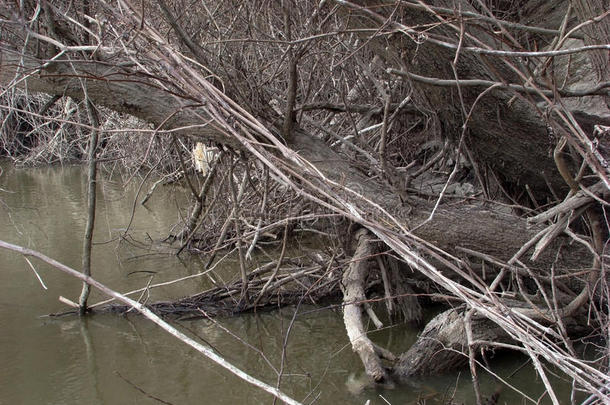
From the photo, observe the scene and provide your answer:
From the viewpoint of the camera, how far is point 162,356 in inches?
167

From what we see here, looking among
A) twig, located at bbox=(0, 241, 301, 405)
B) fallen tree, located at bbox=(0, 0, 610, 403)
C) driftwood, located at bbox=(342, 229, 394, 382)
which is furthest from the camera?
driftwood, located at bbox=(342, 229, 394, 382)

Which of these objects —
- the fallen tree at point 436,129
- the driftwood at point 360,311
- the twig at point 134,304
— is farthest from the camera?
the driftwood at point 360,311

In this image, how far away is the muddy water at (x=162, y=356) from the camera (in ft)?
12.2

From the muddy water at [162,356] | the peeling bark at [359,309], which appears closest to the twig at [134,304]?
the muddy water at [162,356]

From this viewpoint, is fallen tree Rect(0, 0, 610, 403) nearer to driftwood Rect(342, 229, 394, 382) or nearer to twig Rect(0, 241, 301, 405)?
driftwood Rect(342, 229, 394, 382)

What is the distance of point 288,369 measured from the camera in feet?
13.5

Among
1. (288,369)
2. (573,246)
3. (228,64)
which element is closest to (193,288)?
(288,369)

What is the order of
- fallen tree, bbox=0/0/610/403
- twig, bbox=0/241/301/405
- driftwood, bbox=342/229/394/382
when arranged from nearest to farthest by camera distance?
twig, bbox=0/241/301/405 → fallen tree, bbox=0/0/610/403 → driftwood, bbox=342/229/394/382

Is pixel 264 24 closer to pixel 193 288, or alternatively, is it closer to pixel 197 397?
pixel 193 288

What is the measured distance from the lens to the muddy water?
147 inches

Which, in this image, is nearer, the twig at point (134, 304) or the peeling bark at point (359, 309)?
the twig at point (134, 304)

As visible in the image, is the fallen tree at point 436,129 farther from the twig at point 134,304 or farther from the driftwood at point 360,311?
the twig at point 134,304

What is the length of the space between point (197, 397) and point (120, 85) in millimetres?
2020

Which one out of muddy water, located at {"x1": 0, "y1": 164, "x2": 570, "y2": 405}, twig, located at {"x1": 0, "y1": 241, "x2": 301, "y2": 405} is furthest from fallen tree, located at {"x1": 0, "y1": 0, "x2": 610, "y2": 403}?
twig, located at {"x1": 0, "y1": 241, "x2": 301, "y2": 405}
